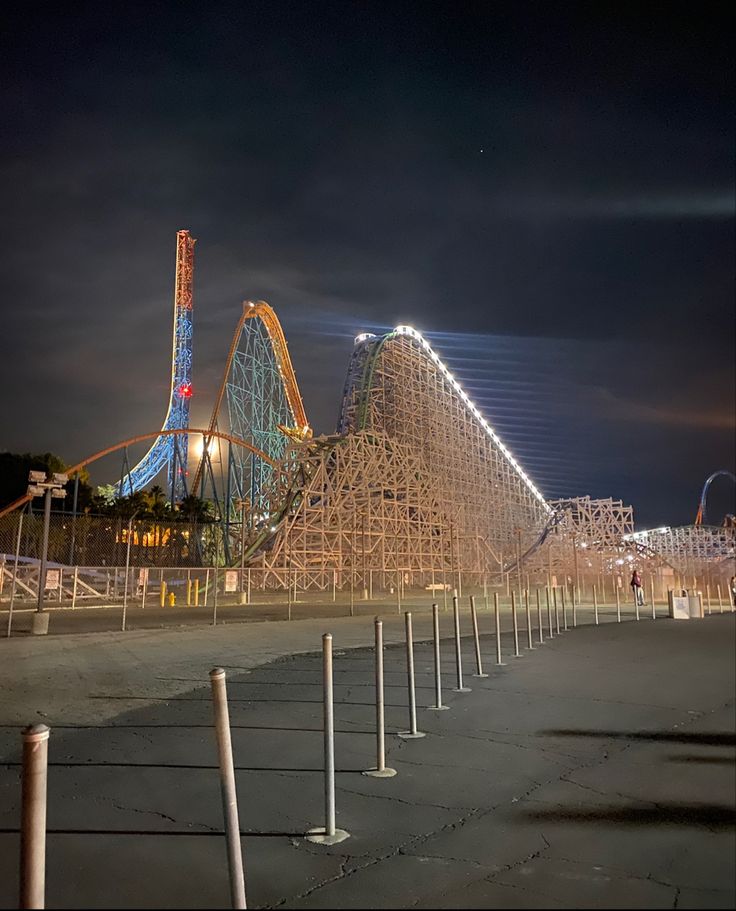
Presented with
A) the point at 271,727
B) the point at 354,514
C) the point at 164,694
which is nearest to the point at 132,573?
the point at 354,514

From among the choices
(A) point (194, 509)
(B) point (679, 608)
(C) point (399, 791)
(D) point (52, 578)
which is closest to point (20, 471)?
(A) point (194, 509)

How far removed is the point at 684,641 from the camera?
32.2ft

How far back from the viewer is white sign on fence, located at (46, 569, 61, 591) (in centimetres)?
1759

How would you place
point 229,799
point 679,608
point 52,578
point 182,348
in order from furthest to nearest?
point 182,348, point 52,578, point 679,608, point 229,799

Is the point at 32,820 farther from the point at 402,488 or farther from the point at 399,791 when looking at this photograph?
the point at 402,488

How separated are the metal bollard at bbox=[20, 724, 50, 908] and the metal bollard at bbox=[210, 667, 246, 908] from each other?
0.63 m

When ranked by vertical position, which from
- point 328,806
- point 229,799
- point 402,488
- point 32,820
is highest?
point 402,488

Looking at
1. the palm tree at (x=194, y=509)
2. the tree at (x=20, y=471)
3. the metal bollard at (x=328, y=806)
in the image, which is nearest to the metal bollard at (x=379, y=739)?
the metal bollard at (x=328, y=806)

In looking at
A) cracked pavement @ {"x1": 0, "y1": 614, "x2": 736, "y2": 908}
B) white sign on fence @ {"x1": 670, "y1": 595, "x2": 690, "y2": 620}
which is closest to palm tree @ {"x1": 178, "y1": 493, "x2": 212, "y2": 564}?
white sign on fence @ {"x1": 670, "y1": 595, "x2": 690, "y2": 620}

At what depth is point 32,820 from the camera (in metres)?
1.57

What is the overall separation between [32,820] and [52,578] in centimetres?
1794

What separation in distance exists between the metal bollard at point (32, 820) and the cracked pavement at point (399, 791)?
49 centimetres

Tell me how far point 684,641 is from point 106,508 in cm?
3358

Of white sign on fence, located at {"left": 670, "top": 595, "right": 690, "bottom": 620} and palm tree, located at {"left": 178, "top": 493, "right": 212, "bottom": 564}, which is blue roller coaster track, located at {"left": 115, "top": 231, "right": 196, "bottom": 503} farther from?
white sign on fence, located at {"left": 670, "top": 595, "right": 690, "bottom": 620}
